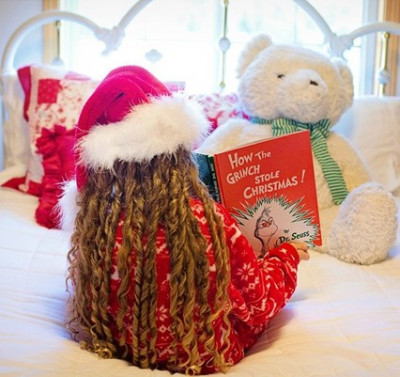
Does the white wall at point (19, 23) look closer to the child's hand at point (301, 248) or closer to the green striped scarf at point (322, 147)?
the green striped scarf at point (322, 147)

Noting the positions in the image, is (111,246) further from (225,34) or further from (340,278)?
(225,34)

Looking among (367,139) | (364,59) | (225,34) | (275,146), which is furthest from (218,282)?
(364,59)

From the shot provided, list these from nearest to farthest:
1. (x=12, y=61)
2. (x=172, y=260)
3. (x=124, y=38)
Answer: (x=172, y=260)
(x=12, y=61)
(x=124, y=38)

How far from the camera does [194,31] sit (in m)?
2.42

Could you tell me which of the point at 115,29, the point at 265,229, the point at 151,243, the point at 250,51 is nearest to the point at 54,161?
the point at 115,29

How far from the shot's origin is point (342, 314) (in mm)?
1153

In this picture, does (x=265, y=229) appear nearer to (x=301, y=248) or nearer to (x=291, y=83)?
(x=301, y=248)

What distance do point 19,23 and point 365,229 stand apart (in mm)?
1566

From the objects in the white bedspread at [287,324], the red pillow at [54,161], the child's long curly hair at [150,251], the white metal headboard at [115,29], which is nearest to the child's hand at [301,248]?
the white bedspread at [287,324]

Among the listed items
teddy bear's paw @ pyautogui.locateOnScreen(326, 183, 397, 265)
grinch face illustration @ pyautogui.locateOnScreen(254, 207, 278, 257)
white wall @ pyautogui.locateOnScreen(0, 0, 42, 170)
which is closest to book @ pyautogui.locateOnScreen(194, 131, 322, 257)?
grinch face illustration @ pyautogui.locateOnScreen(254, 207, 278, 257)

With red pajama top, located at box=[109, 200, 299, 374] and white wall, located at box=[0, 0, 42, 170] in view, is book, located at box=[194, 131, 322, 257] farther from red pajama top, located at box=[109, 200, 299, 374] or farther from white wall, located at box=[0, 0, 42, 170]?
white wall, located at box=[0, 0, 42, 170]

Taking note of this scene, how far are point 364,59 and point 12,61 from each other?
139cm

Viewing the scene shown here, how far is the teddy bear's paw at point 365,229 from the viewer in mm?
1496

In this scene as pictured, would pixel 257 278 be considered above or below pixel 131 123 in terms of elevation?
below
